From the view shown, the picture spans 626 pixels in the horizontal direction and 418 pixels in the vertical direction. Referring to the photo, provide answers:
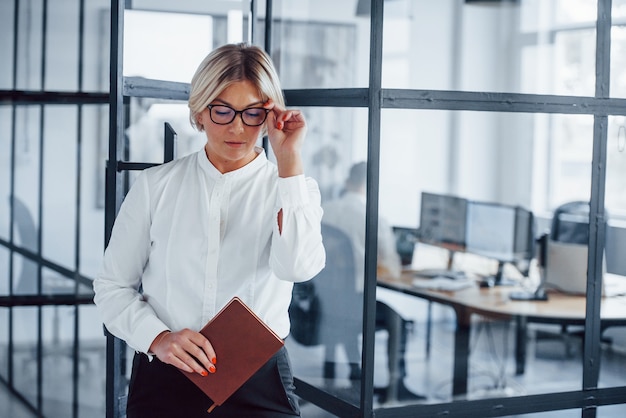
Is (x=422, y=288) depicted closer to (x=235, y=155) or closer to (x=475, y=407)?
(x=475, y=407)

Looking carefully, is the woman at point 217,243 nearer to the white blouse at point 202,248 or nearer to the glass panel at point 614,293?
the white blouse at point 202,248

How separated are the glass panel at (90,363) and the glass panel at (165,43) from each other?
156 cm

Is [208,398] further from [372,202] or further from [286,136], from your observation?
[372,202]

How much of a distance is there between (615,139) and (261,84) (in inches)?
65.2

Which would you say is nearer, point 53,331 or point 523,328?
point 53,331

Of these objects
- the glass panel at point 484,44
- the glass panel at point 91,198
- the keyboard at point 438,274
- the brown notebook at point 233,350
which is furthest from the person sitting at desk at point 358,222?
→ the glass panel at point 484,44

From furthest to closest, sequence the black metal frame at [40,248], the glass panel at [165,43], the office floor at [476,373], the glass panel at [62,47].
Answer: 1. the glass panel at [62,47]
2. the black metal frame at [40,248]
3. the office floor at [476,373]
4. the glass panel at [165,43]

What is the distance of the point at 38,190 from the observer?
3.77 meters

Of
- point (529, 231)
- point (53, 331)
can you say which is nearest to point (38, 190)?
point (53, 331)

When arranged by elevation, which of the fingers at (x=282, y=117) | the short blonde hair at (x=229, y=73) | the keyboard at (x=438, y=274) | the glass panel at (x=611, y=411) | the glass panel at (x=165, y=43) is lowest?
the glass panel at (x=611, y=411)

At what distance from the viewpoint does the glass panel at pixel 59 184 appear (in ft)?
Result: 12.5

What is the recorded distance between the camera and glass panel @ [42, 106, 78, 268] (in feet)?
12.5

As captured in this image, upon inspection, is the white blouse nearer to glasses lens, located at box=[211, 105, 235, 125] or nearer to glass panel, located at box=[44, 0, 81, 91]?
glasses lens, located at box=[211, 105, 235, 125]

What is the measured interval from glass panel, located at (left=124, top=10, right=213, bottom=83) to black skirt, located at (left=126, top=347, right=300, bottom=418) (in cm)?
117
